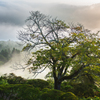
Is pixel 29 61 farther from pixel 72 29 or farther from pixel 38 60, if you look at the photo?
pixel 72 29

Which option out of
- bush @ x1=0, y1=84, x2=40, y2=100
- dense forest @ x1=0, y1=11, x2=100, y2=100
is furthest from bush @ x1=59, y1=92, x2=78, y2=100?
dense forest @ x1=0, y1=11, x2=100, y2=100

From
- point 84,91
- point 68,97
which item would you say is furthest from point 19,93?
point 84,91

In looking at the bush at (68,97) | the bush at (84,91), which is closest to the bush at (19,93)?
the bush at (68,97)

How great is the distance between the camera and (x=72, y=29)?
43.8ft

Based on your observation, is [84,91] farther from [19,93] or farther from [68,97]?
[68,97]

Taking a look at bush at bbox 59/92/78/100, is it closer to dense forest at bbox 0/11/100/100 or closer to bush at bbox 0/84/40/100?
bush at bbox 0/84/40/100

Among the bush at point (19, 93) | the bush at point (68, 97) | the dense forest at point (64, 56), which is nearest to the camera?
the bush at point (68, 97)

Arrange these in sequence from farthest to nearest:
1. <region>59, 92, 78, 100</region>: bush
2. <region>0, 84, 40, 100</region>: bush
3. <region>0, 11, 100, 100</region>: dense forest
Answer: <region>0, 11, 100, 100</region>: dense forest → <region>0, 84, 40, 100</region>: bush → <region>59, 92, 78, 100</region>: bush

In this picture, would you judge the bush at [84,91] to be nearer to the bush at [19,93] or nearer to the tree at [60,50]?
the tree at [60,50]

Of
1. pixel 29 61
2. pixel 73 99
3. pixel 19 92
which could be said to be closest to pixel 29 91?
pixel 19 92

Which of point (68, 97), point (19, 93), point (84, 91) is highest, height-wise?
point (68, 97)

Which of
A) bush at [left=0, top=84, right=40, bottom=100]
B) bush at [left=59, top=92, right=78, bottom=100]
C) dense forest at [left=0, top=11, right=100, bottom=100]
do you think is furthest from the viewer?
dense forest at [left=0, top=11, right=100, bottom=100]

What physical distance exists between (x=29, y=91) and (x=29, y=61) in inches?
275

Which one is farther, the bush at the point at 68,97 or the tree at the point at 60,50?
the tree at the point at 60,50
